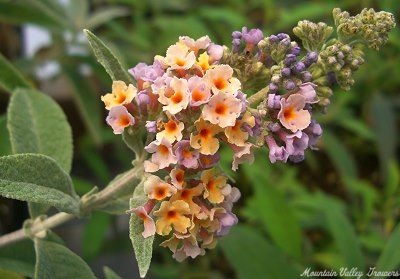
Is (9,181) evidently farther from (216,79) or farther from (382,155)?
(382,155)

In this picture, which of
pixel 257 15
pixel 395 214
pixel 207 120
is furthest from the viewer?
pixel 257 15

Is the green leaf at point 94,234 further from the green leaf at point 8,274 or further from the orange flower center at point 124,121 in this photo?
the orange flower center at point 124,121

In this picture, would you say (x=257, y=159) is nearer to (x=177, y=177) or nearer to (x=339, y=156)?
(x=339, y=156)

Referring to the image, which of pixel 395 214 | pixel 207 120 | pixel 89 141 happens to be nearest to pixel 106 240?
pixel 89 141

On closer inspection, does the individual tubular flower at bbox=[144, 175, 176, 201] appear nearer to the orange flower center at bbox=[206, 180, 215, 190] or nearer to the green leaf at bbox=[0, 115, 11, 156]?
the orange flower center at bbox=[206, 180, 215, 190]

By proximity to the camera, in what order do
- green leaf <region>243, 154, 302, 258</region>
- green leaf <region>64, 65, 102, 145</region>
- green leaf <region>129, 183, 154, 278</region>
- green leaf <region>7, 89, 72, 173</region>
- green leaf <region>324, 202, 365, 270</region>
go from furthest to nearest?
green leaf <region>64, 65, 102, 145</region>
green leaf <region>243, 154, 302, 258</region>
green leaf <region>324, 202, 365, 270</region>
green leaf <region>7, 89, 72, 173</region>
green leaf <region>129, 183, 154, 278</region>

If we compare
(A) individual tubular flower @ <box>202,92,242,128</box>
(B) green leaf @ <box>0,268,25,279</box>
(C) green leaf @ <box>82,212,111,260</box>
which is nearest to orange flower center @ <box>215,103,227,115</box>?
(A) individual tubular flower @ <box>202,92,242,128</box>
